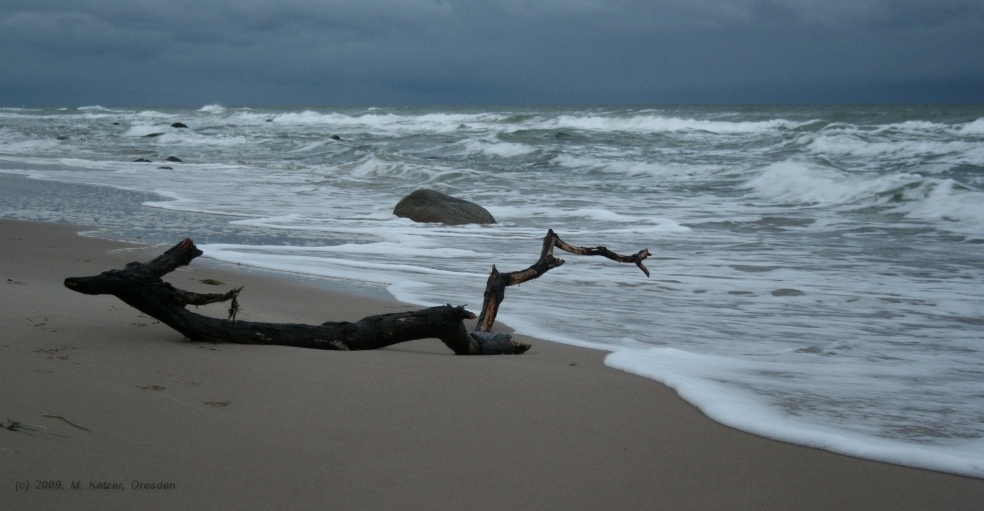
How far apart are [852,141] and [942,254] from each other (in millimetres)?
19105

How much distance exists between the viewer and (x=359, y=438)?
2.49m

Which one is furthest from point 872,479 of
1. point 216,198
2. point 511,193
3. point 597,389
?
point 511,193

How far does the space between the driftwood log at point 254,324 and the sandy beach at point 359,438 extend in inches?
3.2

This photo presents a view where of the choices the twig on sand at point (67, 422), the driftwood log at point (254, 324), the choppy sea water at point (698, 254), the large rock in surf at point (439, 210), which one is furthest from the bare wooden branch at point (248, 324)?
the large rock in surf at point (439, 210)

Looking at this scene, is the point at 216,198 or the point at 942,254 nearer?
the point at 942,254

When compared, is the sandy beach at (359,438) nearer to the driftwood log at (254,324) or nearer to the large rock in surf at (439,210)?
the driftwood log at (254,324)

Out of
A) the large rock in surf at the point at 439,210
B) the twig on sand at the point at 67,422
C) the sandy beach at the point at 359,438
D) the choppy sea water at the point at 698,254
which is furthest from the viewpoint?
the large rock in surf at the point at 439,210

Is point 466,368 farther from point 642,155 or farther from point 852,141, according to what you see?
point 852,141

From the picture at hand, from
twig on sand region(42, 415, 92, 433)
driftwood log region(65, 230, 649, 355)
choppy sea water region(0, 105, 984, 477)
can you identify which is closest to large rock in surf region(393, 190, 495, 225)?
choppy sea water region(0, 105, 984, 477)

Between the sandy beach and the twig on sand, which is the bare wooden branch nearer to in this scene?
the sandy beach

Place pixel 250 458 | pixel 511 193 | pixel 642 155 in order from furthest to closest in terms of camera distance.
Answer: pixel 642 155, pixel 511 193, pixel 250 458

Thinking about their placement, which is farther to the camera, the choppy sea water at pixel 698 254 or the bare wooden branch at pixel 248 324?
the choppy sea water at pixel 698 254

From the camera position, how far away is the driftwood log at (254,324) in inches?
122

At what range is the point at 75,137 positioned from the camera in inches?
1236
